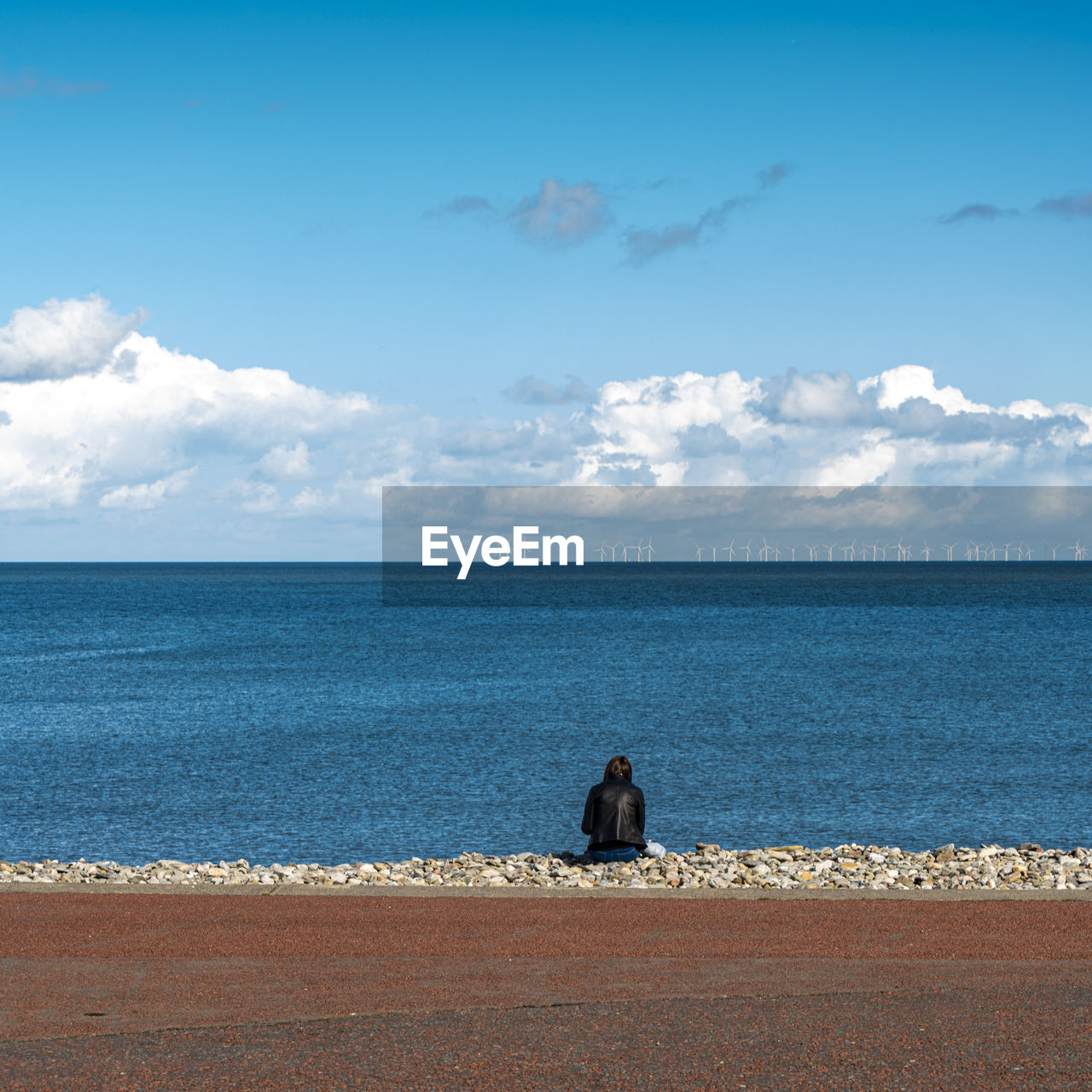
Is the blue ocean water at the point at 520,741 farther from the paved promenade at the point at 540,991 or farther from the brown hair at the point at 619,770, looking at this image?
the paved promenade at the point at 540,991

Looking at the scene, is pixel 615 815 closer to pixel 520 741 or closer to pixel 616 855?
pixel 616 855

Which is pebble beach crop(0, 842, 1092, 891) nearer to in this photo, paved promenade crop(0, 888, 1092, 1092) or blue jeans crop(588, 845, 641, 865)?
blue jeans crop(588, 845, 641, 865)

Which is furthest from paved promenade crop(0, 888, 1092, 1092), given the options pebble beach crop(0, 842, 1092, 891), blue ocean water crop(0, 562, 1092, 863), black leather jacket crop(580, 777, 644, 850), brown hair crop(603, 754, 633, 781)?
blue ocean water crop(0, 562, 1092, 863)

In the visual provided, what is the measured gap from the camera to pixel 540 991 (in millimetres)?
8758

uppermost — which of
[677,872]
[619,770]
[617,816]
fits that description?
[619,770]

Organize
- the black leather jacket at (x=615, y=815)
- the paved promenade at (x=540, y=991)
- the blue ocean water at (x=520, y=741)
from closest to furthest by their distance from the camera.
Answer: the paved promenade at (x=540, y=991) < the black leather jacket at (x=615, y=815) < the blue ocean water at (x=520, y=741)

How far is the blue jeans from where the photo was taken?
15.3m

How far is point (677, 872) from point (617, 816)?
95cm

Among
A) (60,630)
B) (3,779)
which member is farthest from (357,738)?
(60,630)

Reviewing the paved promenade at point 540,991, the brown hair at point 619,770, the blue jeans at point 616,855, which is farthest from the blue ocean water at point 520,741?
the paved promenade at point 540,991

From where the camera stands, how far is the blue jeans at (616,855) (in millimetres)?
15344

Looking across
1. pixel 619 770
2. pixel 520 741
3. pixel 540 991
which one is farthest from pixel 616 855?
pixel 520 741

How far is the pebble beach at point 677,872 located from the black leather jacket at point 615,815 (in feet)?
0.99

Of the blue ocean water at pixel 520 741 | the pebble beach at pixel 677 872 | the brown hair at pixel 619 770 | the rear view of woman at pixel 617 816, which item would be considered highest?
the brown hair at pixel 619 770
